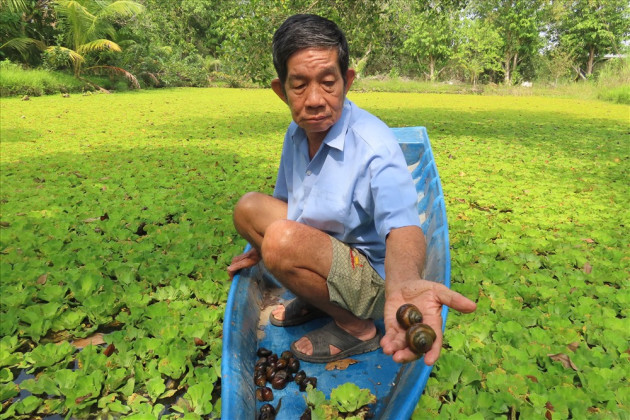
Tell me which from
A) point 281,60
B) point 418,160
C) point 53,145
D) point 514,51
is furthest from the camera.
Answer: point 514,51

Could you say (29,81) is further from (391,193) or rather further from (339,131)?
(391,193)

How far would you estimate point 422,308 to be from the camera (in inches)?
41.3

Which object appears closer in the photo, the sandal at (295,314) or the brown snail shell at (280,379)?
the brown snail shell at (280,379)

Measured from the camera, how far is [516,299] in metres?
2.27

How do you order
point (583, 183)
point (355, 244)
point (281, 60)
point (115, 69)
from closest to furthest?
point (281, 60) < point (355, 244) < point (583, 183) < point (115, 69)

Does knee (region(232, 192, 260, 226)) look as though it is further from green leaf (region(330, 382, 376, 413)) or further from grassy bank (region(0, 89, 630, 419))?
green leaf (region(330, 382, 376, 413))

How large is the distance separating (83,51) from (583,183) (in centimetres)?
1541

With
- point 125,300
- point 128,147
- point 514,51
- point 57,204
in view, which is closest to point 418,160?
point 125,300

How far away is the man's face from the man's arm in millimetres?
509

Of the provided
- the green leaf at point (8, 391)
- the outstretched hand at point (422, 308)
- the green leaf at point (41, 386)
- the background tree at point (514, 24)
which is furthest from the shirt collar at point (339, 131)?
the background tree at point (514, 24)

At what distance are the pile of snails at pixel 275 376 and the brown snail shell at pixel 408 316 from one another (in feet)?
2.27

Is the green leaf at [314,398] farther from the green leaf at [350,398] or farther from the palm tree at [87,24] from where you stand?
the palm tree at [87,24]

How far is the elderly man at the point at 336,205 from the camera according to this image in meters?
1.42

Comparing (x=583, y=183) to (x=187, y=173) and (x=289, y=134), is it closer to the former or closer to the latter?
(x=289, y=134)
